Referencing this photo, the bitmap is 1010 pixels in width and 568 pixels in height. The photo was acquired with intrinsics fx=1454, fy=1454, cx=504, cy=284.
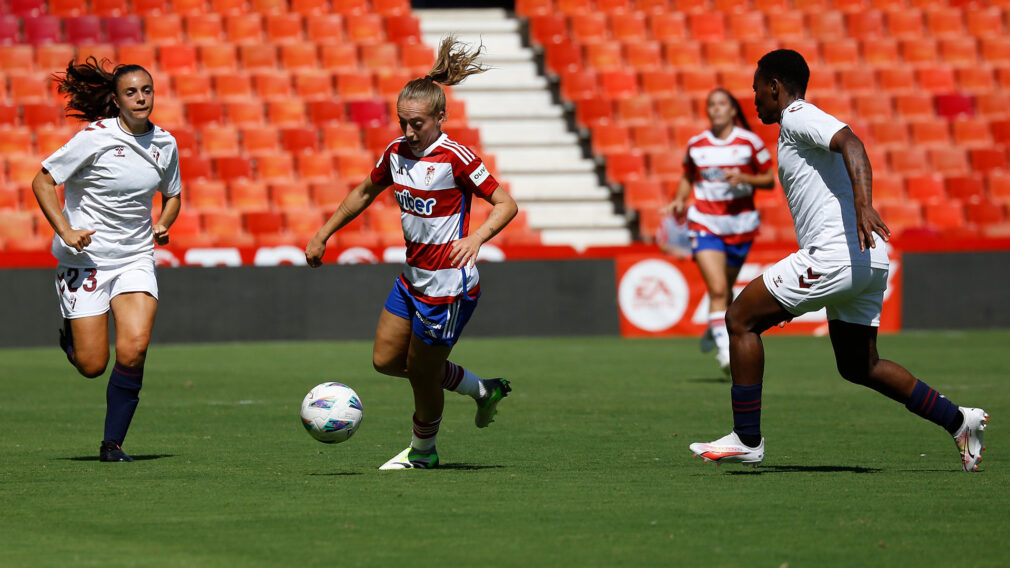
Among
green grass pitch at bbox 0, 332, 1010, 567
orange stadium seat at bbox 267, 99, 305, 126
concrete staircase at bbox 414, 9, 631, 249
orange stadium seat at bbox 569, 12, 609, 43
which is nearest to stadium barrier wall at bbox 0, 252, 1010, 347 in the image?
concrete staircase at bbox 414, 9, 631, 249

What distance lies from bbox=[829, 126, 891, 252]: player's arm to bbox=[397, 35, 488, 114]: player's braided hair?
1773 mm

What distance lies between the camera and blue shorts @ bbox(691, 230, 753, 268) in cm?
1230

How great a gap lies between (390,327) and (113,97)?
232 centimetres

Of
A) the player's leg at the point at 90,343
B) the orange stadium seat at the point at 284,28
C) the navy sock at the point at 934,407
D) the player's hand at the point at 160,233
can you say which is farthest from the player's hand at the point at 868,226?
the orange stadium seat at the point at 284,28

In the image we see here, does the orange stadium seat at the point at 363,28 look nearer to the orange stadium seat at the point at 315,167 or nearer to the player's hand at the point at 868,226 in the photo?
the orange stadium seat at the point at 315,167

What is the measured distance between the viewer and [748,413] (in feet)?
22.3

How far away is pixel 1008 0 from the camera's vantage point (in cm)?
2566

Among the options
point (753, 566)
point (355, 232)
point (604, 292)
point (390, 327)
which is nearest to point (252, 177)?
point (355, 232)

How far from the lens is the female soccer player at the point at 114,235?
301 inches

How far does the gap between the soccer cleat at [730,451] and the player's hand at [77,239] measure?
3.24m

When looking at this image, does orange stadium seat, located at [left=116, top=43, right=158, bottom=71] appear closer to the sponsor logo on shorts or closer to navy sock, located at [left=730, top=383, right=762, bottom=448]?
the sponsor logo on shorts

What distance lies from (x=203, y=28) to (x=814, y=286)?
1656 centimetres

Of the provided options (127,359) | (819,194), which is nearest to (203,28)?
(127,359)

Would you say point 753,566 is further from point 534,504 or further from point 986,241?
point 986,241
